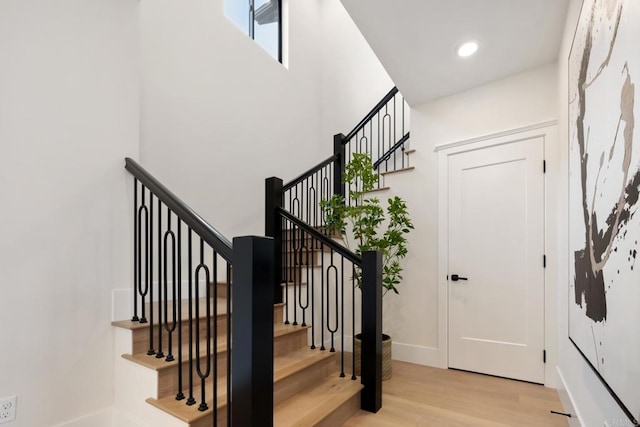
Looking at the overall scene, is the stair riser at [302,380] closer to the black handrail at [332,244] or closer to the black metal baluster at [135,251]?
the black handrail at [332,244]

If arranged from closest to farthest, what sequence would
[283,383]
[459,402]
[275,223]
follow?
1. [283,383]
2. [459,402]
3. [275,223]

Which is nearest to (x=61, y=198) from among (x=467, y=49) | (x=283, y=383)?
(x=283, y=383)

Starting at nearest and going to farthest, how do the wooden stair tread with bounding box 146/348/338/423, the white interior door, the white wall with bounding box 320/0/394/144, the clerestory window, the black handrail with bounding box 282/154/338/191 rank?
1. the wooden stair tread with bounding box 146/348/338/423
2. the white interior door
3. the black handrail with bounding box 282/154/338/191
4. the clerestory window
5. the white wall with bounding box 320/0/394/144

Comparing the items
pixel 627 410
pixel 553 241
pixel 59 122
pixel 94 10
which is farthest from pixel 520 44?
pixel 59 122

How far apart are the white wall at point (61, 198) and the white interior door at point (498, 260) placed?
109 inches

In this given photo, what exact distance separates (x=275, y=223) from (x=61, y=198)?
→ 154cm

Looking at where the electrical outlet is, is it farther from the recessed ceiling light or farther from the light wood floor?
the recessed ceiling light

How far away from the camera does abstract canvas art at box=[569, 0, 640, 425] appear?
3.13ft

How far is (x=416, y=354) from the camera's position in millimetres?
3422

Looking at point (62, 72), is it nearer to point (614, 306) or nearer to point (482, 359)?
point (614, 306)

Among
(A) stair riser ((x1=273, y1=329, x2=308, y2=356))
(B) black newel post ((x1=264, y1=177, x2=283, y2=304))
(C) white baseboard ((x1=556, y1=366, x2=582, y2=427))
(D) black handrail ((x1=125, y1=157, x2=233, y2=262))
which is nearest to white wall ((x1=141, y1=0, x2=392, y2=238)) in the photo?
(B) black newel post ((x1=264, y1=177, x2=283, y2=304))

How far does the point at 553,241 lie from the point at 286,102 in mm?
3289

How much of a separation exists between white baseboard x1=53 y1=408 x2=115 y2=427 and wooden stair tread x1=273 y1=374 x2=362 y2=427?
94 cm

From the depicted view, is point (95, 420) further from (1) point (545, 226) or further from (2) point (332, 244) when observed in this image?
(1) point (545, 226)
